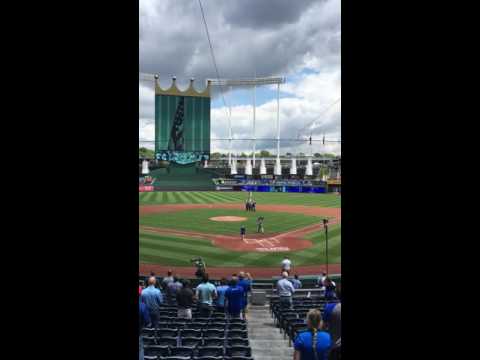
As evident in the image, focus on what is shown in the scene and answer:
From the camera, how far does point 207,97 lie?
74.3m

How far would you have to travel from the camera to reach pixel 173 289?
9.23m

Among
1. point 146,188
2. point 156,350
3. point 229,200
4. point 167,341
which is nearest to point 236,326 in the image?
point 167,341

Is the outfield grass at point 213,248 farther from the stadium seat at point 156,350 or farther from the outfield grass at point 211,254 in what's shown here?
the stadium seat at point 156,350

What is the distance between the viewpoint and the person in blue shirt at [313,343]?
3.72 meters

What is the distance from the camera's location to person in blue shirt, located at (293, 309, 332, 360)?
3.72 m

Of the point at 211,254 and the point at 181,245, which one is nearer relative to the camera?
the point at 211,254

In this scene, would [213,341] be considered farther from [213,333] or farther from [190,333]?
[190,333]

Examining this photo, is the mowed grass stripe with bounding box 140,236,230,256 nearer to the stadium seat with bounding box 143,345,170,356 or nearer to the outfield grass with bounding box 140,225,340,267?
the outfield grass with bounding box 140,225,340,267

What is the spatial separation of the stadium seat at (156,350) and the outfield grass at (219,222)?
16379 millimetres

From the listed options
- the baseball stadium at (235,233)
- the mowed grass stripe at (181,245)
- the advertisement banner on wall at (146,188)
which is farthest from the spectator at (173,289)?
the advertisement banner on wall at (146,188)

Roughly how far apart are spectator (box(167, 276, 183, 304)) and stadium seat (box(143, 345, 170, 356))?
3.25m

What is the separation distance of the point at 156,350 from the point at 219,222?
20.7 m

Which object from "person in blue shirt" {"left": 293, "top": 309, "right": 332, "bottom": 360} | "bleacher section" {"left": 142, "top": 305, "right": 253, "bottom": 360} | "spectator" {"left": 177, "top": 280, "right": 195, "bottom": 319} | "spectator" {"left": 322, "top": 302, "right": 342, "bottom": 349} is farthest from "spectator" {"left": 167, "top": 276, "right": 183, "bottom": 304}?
"person in blue shirt" {"left": 293, "top": 309, "right": 332, "bottom": 360}
